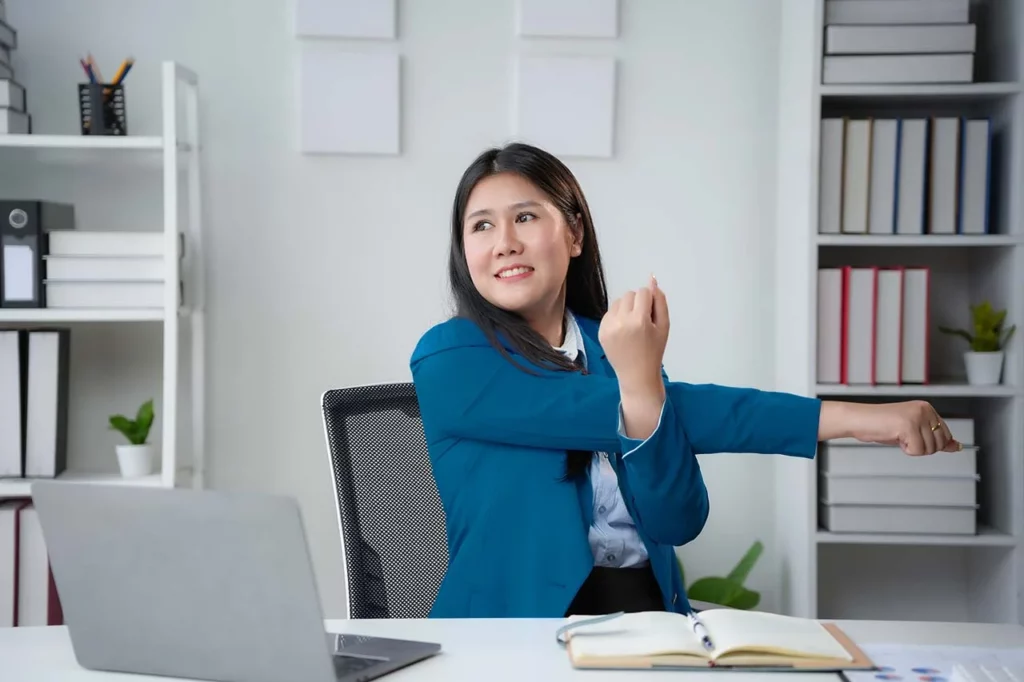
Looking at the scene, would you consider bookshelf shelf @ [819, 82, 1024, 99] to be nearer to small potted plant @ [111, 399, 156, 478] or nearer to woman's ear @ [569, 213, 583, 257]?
woman's ear @ [569, 213, 583, 257]

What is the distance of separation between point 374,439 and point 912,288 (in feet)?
4.91

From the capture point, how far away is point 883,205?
259 centimetres

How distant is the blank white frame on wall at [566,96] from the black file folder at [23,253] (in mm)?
1214

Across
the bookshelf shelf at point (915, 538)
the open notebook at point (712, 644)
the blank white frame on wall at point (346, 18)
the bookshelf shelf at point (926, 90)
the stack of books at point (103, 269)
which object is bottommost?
the bookshelf shelf at point (915, 538)

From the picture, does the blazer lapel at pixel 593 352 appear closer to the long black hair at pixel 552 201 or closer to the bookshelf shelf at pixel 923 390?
the long black hair at pixel 552 201

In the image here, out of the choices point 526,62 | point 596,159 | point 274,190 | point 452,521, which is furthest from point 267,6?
point 452,521

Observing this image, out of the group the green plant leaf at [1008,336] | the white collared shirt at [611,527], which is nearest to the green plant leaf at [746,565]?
the green plant leaf at [1008,336]

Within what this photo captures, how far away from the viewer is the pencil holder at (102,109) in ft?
8.24

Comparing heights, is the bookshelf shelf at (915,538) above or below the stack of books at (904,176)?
below

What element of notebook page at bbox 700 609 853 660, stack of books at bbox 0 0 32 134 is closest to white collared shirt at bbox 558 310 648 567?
notebook page at bbox 700 609 853 660

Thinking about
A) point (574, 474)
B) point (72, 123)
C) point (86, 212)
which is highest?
point (72, 123)

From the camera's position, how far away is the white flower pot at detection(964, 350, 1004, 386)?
8.42ft

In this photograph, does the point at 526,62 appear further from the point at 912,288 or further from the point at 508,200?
the point at 508,200

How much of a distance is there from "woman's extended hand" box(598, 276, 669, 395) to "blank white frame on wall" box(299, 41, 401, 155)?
1.66m
